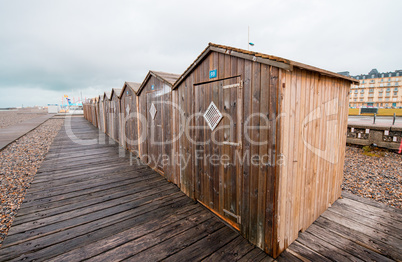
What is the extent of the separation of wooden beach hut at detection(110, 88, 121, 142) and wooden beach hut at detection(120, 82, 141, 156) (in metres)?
0.75

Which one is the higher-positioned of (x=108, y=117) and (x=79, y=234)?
(x=108, y=117)

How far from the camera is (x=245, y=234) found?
8.99 feet

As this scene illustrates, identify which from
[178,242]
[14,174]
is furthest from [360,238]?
[14,174]

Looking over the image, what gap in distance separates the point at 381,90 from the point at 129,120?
321 feet

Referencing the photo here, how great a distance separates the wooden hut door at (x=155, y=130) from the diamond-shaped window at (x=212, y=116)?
6.84 feet

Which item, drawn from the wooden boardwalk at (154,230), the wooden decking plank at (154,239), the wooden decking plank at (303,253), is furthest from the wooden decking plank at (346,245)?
the wooden decking plank at (154,239)

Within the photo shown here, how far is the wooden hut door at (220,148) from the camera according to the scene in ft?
9.18

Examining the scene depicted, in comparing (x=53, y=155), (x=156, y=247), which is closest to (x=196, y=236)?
(x=156, y=247)

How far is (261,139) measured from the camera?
2406 millimetres

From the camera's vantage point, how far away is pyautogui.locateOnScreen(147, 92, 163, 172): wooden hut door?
17.0ft

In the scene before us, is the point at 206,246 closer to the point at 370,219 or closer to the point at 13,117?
the point at 370,219

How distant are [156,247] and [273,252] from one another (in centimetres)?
153

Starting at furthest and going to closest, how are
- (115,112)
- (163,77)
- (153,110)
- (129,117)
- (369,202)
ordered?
(115,112), (129,117), (153,110), (163,77), (369,202)

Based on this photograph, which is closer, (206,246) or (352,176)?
(206,246)
